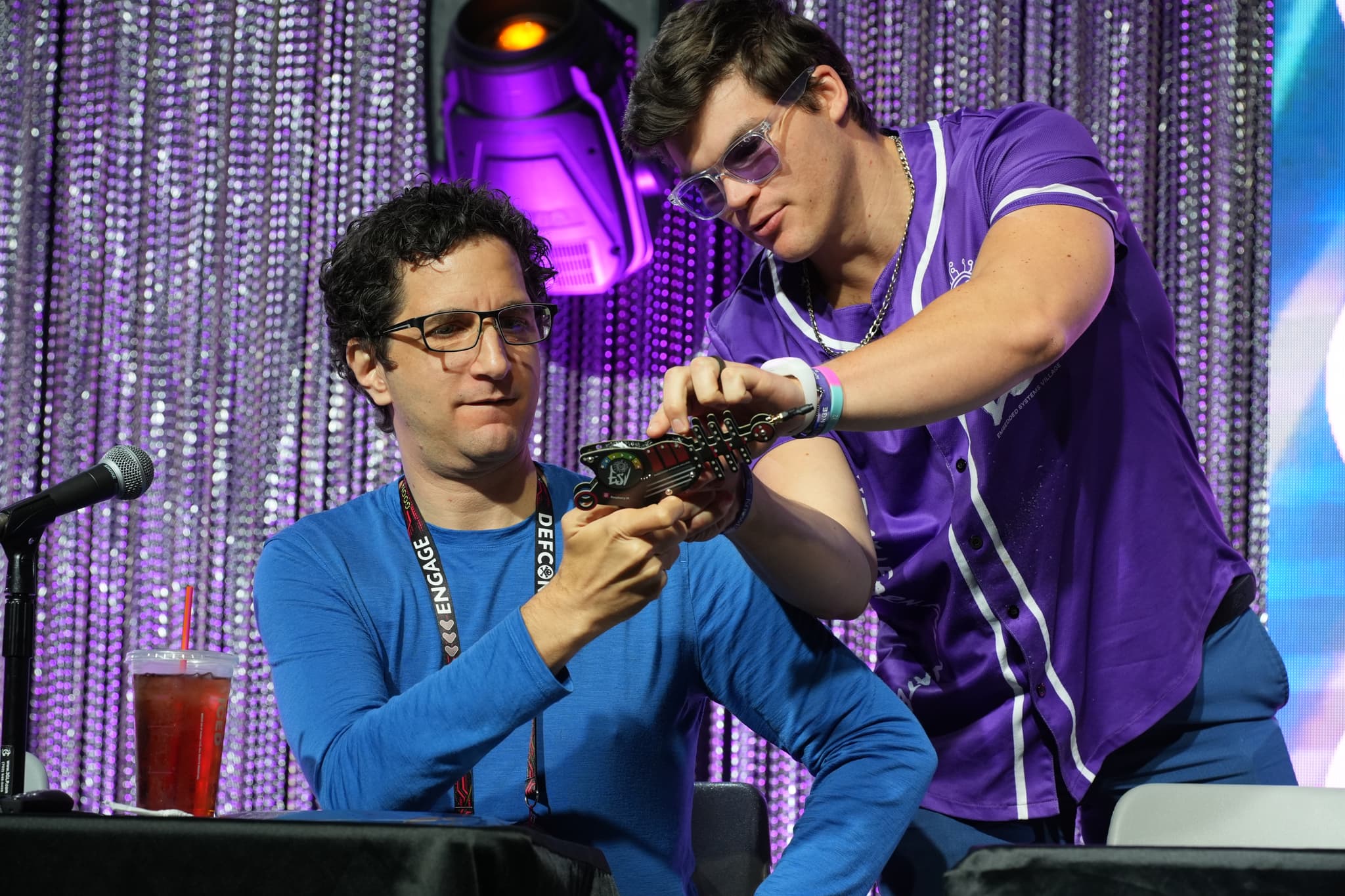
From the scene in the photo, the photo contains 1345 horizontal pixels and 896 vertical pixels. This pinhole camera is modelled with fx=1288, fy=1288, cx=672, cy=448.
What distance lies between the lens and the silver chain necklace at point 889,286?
1.64m

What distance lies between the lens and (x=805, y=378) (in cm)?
Answer: 113

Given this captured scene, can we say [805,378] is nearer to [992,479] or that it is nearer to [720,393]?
[720,393]

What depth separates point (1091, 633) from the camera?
5.03 feet

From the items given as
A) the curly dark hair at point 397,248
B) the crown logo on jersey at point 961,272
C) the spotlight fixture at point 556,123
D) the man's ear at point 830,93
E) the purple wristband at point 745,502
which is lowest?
the purple wristband at point 745,502

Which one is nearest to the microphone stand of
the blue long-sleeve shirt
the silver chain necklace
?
the blue long-sleeve shirt

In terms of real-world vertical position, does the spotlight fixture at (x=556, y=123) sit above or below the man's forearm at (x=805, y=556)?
above

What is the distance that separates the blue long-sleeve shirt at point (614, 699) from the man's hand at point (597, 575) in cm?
13

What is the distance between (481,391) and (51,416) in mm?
1651

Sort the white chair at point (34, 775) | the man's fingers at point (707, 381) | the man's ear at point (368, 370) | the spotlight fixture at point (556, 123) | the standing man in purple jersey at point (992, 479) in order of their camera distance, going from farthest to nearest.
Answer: the spotlight fixture at point (556, 123)
the white chair at point (34, 775)
the man's ear at point (368, 370)
the standing man in purple jersey at point (992, 479)
the man's fingers at point (707, 381)

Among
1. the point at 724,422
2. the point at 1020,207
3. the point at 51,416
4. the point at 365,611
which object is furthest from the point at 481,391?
the point at 51,416

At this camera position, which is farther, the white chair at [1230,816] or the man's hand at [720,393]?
the white chair at [1230,816]

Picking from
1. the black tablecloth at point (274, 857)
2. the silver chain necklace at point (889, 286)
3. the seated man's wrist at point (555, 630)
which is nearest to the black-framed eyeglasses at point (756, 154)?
the silver chain necklace at point (889, 286)

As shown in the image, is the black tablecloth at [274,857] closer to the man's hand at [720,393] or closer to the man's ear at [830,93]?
the man's hand at [720,393]

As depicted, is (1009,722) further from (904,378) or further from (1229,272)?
(1229,272)
